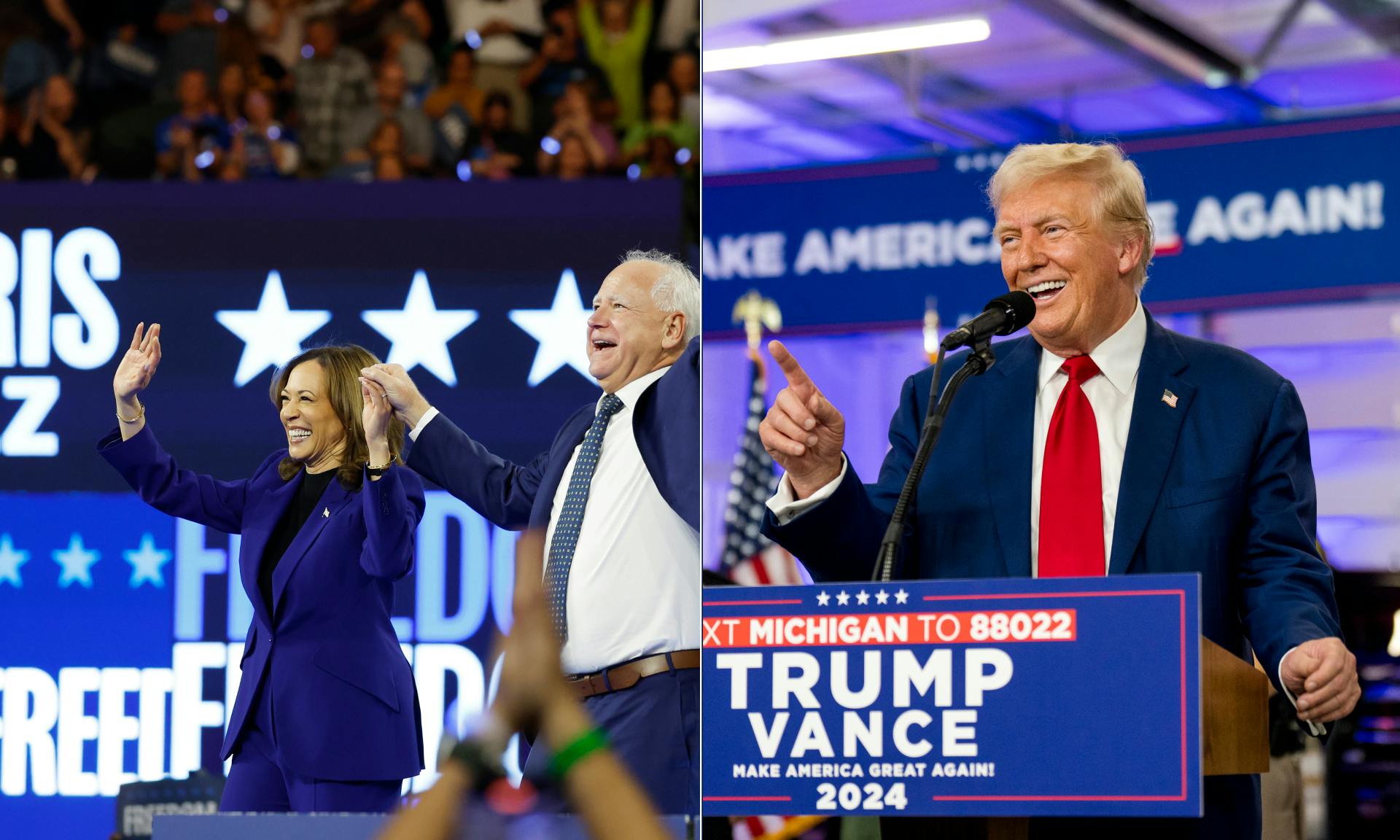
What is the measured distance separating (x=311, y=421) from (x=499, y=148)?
1.51m

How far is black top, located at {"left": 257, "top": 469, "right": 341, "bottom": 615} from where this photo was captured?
367 centimetres

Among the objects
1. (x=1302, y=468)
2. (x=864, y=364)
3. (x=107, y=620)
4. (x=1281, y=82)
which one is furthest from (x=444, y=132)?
(x=1302, y=468)

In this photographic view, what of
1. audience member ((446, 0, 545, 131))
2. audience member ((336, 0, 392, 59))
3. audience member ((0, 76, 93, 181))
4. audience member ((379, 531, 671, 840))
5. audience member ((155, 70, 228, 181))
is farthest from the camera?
audience member ((336, 0, 392, 59))

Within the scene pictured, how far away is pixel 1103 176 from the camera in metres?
2.79

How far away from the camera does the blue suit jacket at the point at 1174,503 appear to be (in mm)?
2549

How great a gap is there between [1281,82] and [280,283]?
2192 mm

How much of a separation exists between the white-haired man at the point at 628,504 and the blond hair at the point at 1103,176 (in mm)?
935

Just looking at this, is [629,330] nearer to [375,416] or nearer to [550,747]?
[375,416]

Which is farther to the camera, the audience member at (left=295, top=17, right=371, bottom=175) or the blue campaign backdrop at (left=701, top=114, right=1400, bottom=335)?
the audience member at (left=295, top=17, right=371, bottom=175)

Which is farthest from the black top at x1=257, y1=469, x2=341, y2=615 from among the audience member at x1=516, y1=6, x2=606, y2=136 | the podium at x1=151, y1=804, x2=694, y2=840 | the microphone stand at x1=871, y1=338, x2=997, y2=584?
the audience member at x1=516, y1=6, x2=606, y2=136

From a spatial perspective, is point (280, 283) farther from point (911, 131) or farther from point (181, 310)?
point (911, 131)

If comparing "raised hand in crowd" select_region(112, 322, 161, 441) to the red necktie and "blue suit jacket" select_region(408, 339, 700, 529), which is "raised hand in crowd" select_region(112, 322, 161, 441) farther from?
the red necktie

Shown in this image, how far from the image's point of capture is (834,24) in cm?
317

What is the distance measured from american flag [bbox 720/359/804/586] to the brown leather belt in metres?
0.20
